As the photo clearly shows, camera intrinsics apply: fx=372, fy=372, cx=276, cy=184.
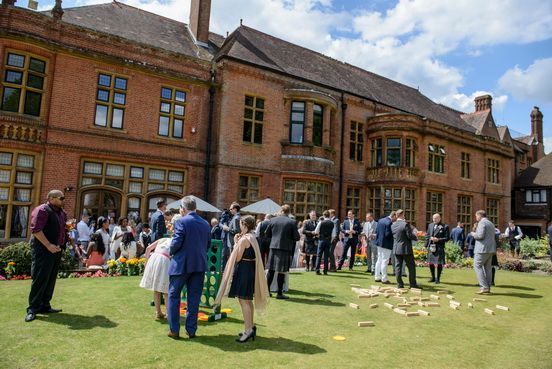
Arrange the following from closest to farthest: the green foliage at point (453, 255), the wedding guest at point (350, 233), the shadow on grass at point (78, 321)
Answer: the shadow on grass at point (78, 321) → the wedding guest at point (350, 233) → the green foliage at point (453, 255)

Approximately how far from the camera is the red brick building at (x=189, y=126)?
1345 cm

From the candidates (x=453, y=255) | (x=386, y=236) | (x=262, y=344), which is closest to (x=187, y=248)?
(x=262, y=344)

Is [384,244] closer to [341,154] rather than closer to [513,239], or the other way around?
[341,154]

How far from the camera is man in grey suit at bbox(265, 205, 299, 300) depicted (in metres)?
8.16

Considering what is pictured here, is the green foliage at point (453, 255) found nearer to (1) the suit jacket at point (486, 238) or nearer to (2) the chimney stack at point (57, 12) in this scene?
(1) the suit jacket at point (486, 238)

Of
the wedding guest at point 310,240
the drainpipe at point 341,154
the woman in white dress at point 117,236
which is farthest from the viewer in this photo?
the drainpipe at point 341,154

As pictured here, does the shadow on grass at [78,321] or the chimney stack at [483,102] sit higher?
the chimney stack at [483,102]

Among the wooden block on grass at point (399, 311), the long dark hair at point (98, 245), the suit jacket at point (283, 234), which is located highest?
the suit jacket at point (283, 234)

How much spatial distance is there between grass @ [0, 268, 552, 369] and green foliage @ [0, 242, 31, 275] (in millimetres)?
1052

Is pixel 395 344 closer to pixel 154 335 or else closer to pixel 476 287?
pixel 154 335

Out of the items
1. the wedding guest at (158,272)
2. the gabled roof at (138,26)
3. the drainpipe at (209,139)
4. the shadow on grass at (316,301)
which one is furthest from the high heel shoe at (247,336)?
the gabled roof at (138,26)

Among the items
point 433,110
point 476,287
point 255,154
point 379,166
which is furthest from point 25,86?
point 433,110

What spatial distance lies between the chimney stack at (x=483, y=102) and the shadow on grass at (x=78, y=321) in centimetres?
3850

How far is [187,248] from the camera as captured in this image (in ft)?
17.4
